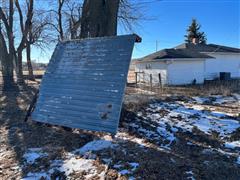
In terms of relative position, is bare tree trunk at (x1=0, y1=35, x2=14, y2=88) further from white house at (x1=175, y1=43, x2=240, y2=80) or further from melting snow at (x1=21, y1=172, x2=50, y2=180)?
white house at (x1=175, y1=43, x2=240, y2=80)

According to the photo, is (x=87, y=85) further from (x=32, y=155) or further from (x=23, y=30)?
(x=23, y=30)

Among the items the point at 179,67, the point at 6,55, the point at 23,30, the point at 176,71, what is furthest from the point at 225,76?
the point at 6,55

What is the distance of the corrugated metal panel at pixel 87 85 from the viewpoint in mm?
4578

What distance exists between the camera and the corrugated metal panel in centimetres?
458

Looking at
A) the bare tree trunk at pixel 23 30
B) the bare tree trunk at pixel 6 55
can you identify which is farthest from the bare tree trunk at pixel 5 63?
the bare tree trunk at pixel 23 30

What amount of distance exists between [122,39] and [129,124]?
6.43ft

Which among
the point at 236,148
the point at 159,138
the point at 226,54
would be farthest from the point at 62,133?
the point at 226,54

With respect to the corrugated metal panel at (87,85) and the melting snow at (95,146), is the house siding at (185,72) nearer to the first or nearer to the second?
the corrugated metal panel at (87,85)

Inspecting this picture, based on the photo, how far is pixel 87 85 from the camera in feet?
16.4

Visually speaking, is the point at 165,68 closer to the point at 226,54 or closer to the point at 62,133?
the point at 226,54

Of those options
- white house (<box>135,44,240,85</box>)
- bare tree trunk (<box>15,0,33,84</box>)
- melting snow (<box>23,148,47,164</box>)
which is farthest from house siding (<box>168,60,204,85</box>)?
melting snow (<box>23,148,47,164</box>)

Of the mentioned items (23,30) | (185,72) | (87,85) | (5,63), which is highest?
(23,30)

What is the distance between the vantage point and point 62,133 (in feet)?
17.2

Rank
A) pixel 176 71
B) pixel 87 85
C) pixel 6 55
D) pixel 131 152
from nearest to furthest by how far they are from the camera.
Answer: pixel 131 152, pixel 87 85, pixel 6 55, pixel 176 71
